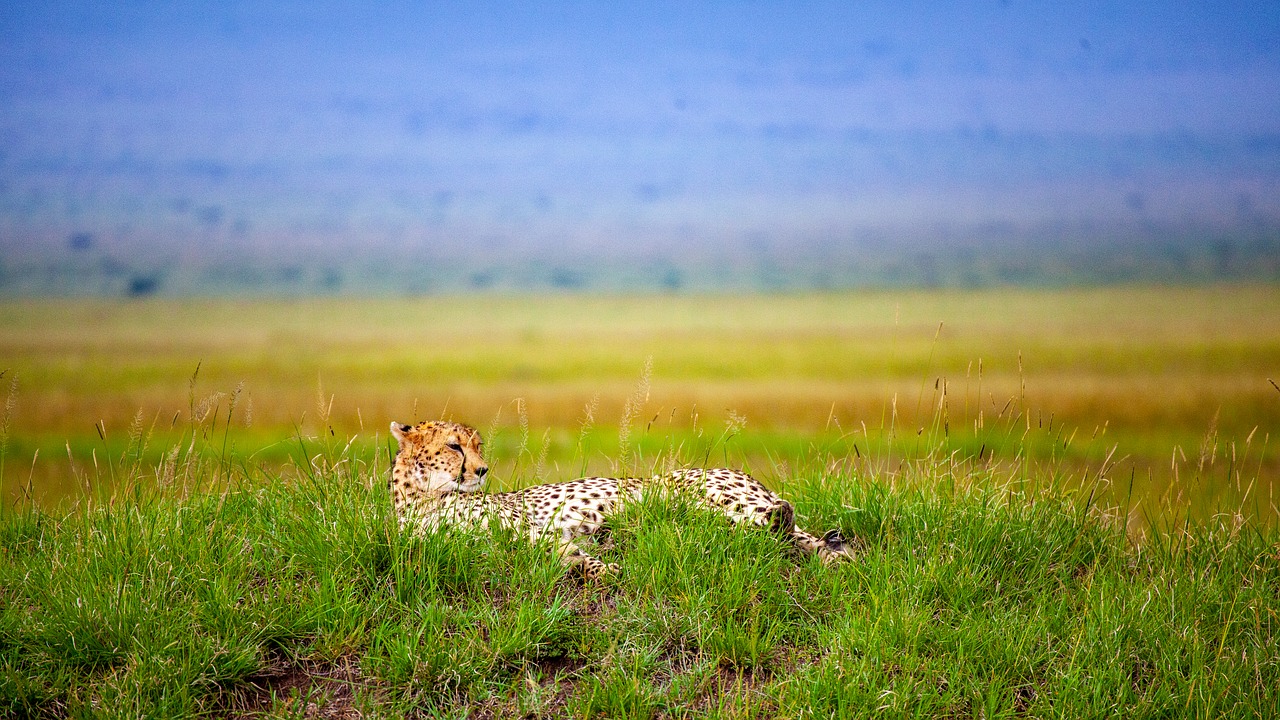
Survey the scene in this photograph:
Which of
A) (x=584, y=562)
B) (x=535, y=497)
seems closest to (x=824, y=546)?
(x=584, y=562)

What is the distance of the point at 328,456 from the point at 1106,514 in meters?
4.22

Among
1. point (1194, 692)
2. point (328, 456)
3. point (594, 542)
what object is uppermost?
point (328, 456)

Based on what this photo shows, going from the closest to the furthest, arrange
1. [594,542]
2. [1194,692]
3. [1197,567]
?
[1194,692] < [594,542] < [1197,567]

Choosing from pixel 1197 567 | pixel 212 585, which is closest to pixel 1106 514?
pixel 1197 567

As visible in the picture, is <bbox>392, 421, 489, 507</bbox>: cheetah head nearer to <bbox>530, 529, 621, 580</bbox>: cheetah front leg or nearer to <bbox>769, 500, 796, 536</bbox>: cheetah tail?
<bbox>530, 529, 621, 580</bbox>: cheetah front leg

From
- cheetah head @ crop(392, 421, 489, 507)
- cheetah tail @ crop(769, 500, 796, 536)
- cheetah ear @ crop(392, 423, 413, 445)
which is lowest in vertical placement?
cheetah tail @ crop(769, 500, 796, 536)

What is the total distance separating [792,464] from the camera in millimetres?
5820

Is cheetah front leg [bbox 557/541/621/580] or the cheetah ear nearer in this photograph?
cheetah front leg [bbox 557/541/621/580]

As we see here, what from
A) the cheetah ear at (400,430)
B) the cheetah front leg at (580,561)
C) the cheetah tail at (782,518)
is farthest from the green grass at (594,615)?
the cheetah ear at (400,430)

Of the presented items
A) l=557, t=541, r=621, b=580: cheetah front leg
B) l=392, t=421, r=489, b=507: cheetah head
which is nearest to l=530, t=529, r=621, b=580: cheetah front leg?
l=557, t=541, r=621, b=580: cheetah front leg

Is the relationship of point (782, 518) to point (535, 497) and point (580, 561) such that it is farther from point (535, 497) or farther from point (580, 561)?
point (535, 497)

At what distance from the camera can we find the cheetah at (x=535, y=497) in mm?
4570

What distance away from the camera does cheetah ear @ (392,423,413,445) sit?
4.83 meters

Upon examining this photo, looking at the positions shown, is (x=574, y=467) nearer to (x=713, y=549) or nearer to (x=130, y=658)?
(x=713, y=549)
